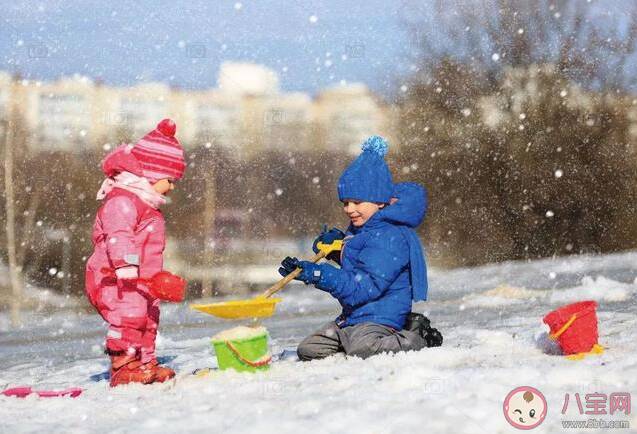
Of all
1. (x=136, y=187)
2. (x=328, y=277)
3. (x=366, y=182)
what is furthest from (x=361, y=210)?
(x=136, y=187)

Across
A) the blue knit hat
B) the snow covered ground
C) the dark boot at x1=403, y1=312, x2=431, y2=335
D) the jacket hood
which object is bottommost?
the snow covered ground

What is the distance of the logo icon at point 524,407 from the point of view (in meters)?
2.83

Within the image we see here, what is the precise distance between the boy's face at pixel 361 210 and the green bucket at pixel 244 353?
3.20 ft

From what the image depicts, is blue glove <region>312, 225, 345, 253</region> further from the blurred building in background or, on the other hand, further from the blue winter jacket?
the blurred building in background

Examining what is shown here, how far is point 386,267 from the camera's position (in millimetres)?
4395

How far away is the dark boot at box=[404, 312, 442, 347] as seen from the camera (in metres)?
4.59

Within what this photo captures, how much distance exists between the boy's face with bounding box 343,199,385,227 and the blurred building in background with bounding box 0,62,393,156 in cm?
2350

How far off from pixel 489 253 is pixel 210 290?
9.36 metres

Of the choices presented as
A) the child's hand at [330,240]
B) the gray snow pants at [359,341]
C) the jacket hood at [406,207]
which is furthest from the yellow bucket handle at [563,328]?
the child's hand at [330,240]

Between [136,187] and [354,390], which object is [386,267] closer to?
[354,390]

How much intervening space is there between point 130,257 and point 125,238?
0.38 feet

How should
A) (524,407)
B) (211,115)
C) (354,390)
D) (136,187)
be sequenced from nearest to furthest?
(524,407) < (354,390) < (136,187) < (211,115)

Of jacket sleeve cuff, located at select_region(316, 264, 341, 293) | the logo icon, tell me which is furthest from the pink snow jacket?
the logo icon

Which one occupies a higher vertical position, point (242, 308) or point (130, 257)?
point (130, 257)
